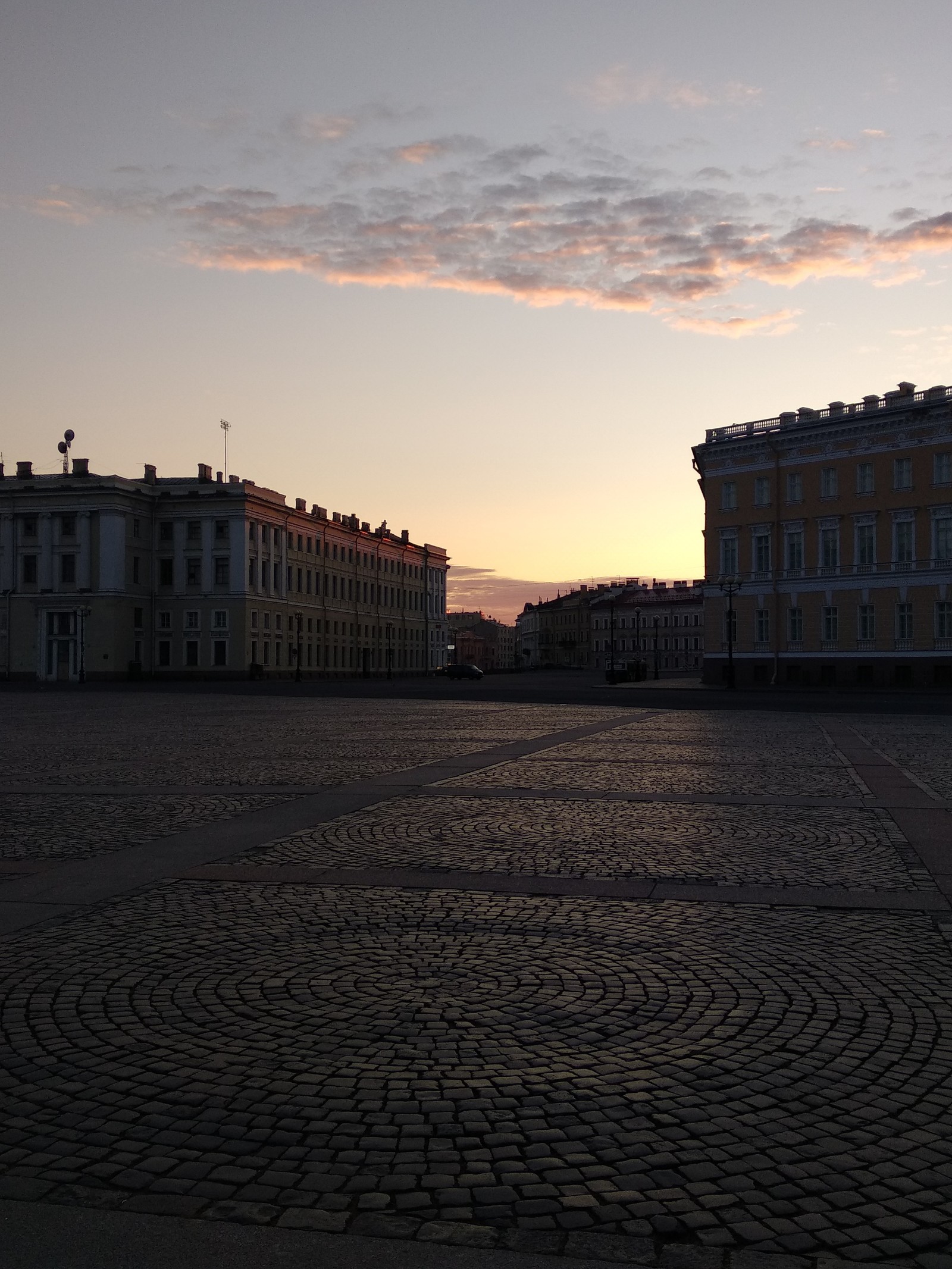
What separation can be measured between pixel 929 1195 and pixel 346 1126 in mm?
1861

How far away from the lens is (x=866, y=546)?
59.2 meters

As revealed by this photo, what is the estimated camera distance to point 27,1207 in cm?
341

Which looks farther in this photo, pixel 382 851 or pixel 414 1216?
pixel 382 851

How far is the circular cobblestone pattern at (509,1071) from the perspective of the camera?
3.50 m

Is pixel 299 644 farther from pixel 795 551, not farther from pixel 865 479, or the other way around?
pixel 865 479

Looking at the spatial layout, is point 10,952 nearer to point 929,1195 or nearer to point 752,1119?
point 752,1119

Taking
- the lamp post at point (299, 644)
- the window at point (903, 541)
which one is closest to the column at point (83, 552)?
the lamp post at point (299, 644)

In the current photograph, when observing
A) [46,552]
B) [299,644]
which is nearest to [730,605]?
[299,644]

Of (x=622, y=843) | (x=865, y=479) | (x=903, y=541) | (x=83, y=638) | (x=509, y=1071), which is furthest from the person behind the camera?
(x=83, y=638)

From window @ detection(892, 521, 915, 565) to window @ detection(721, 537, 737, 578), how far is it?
9297mm

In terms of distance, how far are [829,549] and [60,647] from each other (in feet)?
187

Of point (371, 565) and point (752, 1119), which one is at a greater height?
point (371, 565)

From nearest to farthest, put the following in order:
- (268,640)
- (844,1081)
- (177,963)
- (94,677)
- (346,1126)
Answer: (346,1126) → (844,1081) → (177,963) → (94,677) → (268,640)

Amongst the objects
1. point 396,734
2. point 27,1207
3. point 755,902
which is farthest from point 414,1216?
point 396,734
